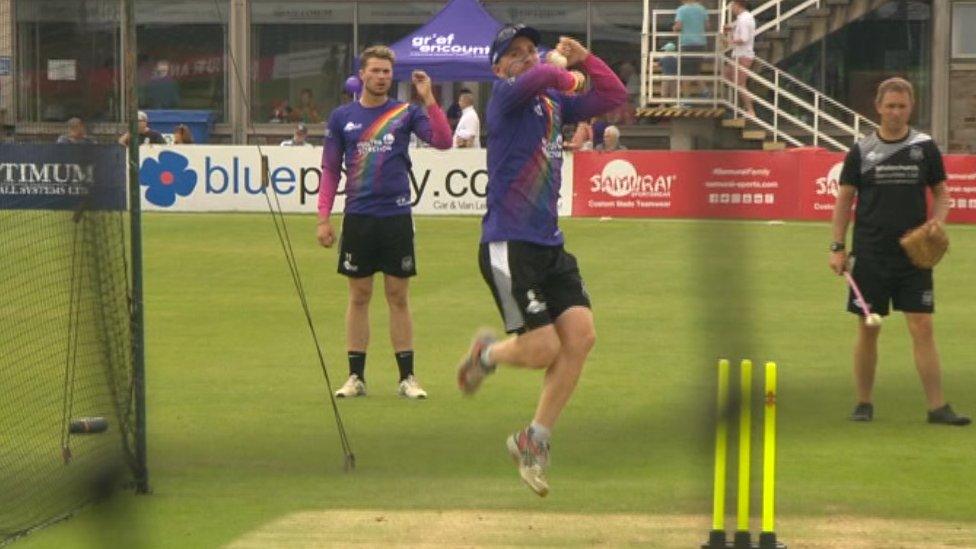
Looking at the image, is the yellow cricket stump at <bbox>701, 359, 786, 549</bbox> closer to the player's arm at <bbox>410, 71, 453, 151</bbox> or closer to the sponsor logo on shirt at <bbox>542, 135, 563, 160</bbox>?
the sponsor logo on shirt at <bbox>542, 135, 563, 160</bbox>

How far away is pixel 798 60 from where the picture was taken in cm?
3450

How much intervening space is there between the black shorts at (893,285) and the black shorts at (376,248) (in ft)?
7.76

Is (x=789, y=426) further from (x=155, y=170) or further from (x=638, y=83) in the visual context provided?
(x=638, y=83)

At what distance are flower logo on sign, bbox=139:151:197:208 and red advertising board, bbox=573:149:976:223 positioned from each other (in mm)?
5469

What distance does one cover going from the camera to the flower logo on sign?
2853cm

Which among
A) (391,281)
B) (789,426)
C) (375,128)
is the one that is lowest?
(789,426)

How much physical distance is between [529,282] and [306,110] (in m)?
29.4

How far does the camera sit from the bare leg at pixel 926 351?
10.3 meters

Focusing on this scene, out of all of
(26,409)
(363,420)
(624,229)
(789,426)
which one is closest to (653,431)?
(789,426)

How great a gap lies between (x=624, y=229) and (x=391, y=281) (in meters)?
14.2

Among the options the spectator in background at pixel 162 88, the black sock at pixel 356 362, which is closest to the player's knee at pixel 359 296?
the black sock at pixel 356 362

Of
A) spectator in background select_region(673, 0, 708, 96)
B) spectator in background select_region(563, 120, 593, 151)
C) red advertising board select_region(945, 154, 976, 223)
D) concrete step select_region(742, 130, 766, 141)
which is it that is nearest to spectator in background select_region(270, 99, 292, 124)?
spectator in background select_region(563, 120, 593, 151)

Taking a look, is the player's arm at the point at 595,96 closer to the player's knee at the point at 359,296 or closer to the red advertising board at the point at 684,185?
the player's knee at the point at 359,296

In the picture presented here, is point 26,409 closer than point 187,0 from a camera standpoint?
Yes
